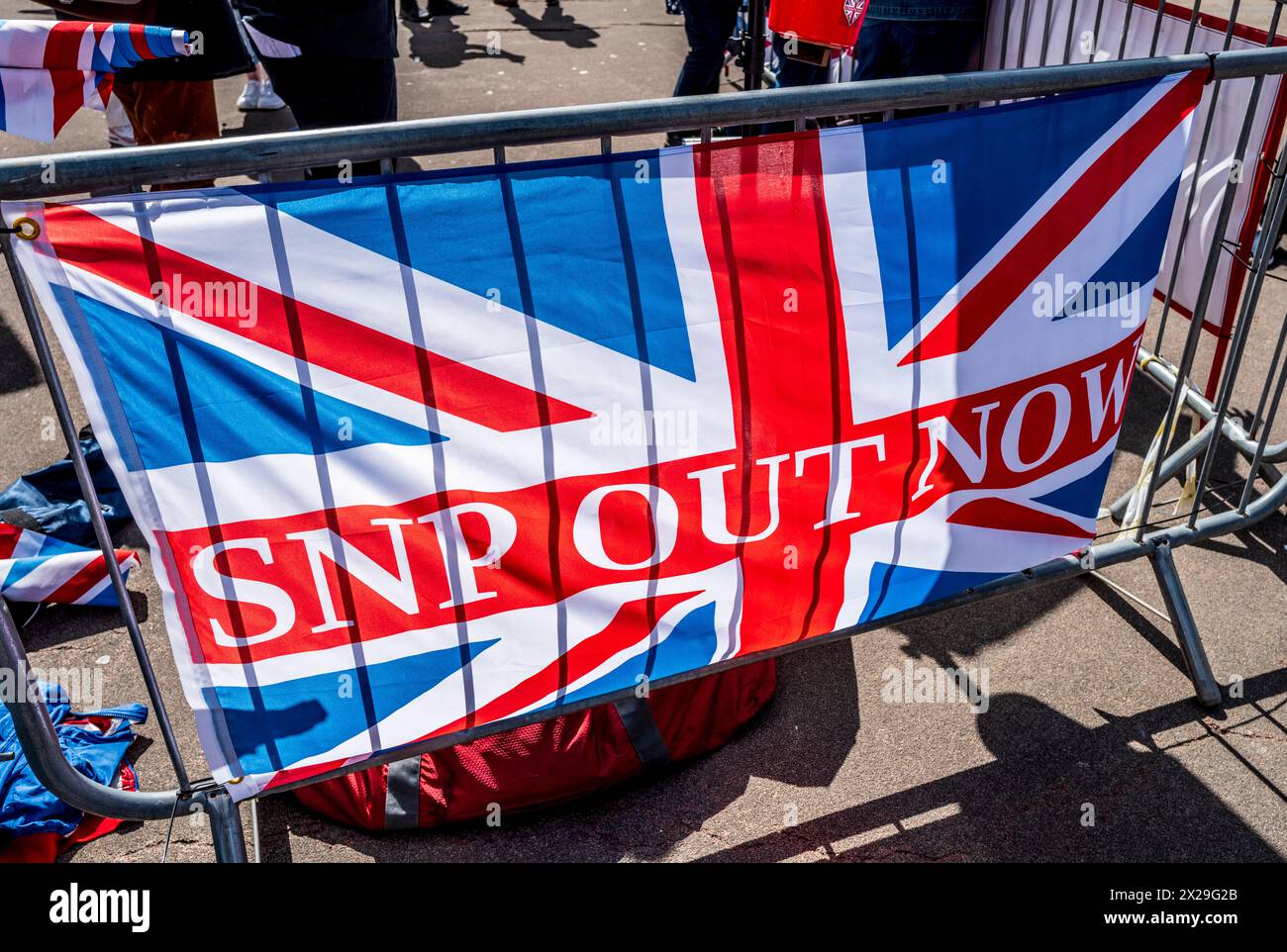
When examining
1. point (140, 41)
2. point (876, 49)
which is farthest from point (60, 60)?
point (876, 49)

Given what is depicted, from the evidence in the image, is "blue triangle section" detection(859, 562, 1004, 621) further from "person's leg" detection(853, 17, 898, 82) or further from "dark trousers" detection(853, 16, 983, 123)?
"person's leg" detection(853, 17, 898, 82)

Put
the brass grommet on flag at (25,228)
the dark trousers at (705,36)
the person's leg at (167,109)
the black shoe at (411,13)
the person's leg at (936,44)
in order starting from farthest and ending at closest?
the black shoe at (411,13)
the dark trousers at (705,36)
the person's leg at (936,44)
the person's leg at (167,109)
the brass grommet on flag at (25,228)

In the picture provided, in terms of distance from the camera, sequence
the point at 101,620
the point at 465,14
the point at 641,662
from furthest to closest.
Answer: the point at 465,14 → the point at 101,620 → the point at 641,662

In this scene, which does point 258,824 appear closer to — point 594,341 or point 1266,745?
point 594,341

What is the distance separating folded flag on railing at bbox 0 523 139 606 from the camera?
3.62 meters

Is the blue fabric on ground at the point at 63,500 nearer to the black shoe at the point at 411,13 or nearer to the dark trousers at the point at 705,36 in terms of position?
the dark trousers at the point at 705,36

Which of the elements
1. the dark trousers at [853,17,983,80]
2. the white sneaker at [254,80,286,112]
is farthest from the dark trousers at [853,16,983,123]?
the white sneaker at [254,80,286,112]

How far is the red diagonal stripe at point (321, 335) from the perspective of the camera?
74.0 inches

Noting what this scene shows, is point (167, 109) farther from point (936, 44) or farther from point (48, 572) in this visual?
point (936, 44)

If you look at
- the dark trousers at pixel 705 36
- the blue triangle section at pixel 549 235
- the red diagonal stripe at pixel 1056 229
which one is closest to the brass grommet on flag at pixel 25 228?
the blue triangle section at pixel 549 235

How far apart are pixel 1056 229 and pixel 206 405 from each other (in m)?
1.94

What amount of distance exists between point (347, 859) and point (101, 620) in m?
1.45

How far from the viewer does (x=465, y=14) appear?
1062 centimetres
